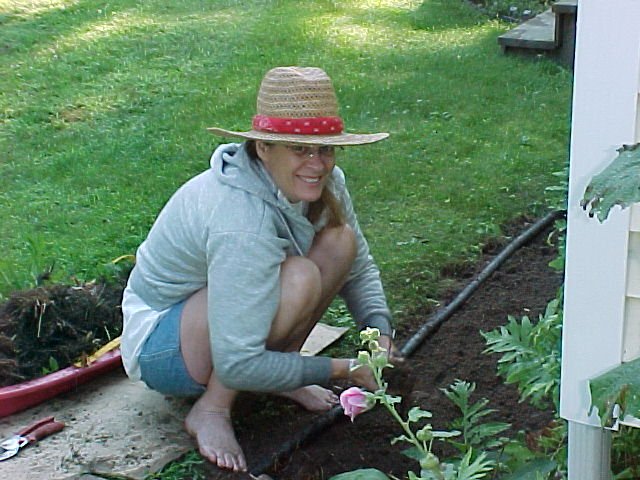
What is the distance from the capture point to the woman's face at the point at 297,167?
2.62 meters

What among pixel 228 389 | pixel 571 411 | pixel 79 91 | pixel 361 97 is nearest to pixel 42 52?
pixel 79 91

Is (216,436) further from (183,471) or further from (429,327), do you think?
(429,327)

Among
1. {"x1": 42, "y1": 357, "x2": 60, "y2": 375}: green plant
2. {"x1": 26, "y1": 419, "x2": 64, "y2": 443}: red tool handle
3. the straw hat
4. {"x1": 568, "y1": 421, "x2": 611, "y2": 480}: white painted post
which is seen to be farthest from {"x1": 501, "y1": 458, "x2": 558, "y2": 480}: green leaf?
{"x1": 42, "y1": 357, "x2": 60, "y2": 375}: green plant

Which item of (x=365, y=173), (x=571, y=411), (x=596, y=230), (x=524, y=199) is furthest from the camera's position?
(x=365, y=173)

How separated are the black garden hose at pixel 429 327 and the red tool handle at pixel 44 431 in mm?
596

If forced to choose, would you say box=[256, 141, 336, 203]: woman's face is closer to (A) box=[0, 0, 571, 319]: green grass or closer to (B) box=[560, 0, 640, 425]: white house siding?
(B) box=[560, 0, 640, 425]: white house siding

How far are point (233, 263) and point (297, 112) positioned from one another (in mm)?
415

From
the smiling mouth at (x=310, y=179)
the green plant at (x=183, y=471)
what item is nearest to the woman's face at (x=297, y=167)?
the smiling mouth at (x=310, y=179)

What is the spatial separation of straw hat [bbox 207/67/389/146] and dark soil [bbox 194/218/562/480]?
0.81 meters

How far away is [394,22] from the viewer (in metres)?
8.70

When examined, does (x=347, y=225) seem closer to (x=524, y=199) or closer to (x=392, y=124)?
(x=524, y=199)

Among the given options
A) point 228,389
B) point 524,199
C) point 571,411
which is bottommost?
point 524,199

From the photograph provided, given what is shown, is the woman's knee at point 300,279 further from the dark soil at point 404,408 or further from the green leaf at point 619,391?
the green leaf at point 619,391

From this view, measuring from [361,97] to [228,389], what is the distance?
3.98 m
